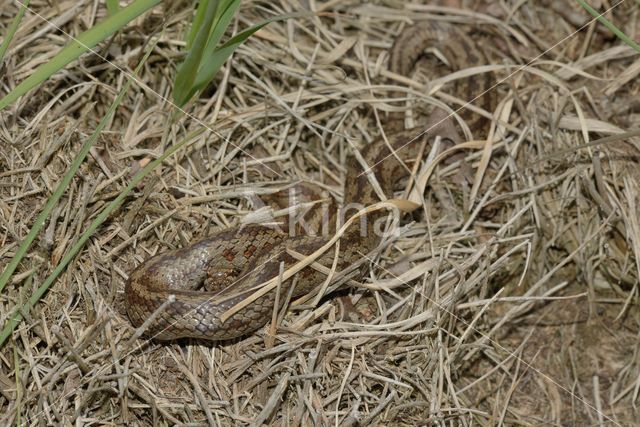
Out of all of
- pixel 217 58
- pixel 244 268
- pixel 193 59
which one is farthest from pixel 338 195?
pixel 193 59

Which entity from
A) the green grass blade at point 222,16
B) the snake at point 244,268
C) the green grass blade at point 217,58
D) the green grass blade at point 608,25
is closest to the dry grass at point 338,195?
the snake at point 244,268

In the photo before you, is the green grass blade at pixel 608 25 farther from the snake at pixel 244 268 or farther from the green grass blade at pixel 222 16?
the green grass blade at pixel 222 16

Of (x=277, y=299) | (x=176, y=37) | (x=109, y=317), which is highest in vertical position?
(x=176, y=37)

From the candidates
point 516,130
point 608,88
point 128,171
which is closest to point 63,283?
point 128,171

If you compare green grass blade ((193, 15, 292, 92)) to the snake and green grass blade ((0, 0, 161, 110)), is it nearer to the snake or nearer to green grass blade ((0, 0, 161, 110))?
green grass blade ((0, 0, 161, 110))

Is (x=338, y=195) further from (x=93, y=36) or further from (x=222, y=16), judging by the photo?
(x=93, y=36)

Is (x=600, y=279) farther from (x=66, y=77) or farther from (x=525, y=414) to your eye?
(x=66, y=77)

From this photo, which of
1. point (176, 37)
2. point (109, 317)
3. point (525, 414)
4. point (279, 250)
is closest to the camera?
point (109, 317)
